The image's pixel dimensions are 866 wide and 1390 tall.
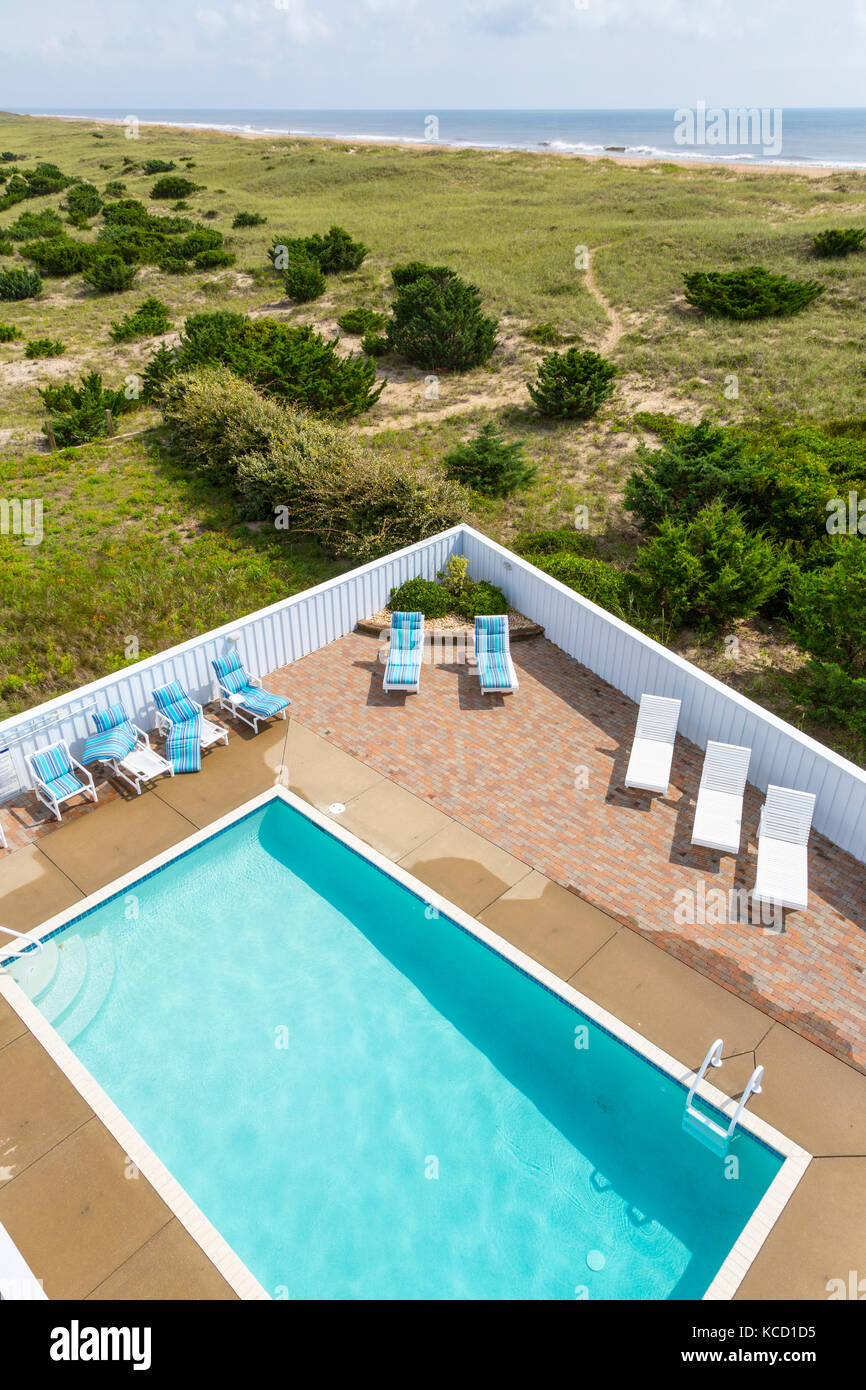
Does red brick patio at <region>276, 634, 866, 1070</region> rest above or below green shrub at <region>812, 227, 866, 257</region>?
below

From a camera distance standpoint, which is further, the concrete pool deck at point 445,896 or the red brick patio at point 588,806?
the red brick patio at point 588,806

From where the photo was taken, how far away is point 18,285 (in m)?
35.6

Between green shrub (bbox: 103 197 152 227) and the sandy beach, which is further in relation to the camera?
the sandy beach

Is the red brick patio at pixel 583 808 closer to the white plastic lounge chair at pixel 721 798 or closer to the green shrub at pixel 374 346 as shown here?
the white plastic lounge chair at pixel 721 798

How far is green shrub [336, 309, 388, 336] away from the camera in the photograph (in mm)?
30281

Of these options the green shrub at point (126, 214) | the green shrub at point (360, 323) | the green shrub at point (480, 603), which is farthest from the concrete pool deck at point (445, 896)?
the green shrub at point (126, 214)

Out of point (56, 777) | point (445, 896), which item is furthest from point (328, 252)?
point (445, 896)

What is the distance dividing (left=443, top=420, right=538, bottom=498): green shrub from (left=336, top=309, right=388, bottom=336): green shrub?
1380 centimetres

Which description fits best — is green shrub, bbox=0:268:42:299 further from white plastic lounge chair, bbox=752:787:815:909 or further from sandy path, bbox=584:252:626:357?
white plastic lounge chair, bbox=752:787:815:909

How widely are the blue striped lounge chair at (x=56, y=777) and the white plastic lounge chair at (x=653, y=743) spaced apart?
7374 millimetres

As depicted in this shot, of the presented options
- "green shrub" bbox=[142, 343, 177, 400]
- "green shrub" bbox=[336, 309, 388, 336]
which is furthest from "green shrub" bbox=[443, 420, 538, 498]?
"green shrub" bbox=[336, 309, 388, 336]

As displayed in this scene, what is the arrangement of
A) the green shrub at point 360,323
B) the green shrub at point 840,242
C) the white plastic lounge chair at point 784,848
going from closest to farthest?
the white plastic lounge chair at point 784,848, the green shrub at point 360,323, the green shrub at point 840,242

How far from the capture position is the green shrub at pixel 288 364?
21.8 meters

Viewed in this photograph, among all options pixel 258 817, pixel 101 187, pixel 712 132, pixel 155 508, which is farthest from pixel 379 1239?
pixel 712 132
